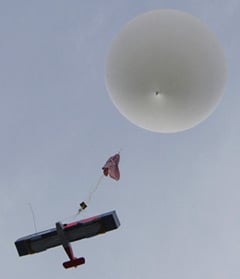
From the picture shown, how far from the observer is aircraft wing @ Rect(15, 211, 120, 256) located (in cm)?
→ 1293

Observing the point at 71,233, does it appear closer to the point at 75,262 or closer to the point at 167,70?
the point at 75,262

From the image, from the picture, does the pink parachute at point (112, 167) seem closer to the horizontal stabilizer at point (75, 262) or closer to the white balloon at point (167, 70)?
the white balloon at point (167, 70)

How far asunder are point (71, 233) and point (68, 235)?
0.09 m

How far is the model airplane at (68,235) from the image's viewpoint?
13.0 meters

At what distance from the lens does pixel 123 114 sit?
14000mm

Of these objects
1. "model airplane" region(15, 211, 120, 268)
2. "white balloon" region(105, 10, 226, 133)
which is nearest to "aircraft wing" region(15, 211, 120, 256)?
"model airplane" region(15, 211, 120, 268)

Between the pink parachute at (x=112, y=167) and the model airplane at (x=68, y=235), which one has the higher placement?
the pink parachute at (x=112, y=167)

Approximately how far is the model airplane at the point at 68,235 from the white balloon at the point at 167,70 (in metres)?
2.43

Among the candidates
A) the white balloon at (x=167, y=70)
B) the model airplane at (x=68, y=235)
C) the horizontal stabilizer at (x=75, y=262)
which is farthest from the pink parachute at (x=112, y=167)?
the horizontal stabilizer at (x=75, y=262)

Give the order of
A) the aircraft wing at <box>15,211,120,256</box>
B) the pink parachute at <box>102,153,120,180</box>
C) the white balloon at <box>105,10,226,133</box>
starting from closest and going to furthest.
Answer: the aircraft wing at <box>15,211,120,256</box>
the white balloon at <box>105,10,226,133</box>
the pink parachute at <box>102,153,120,180</box>

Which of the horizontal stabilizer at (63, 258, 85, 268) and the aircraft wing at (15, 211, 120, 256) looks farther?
the horizontal stabilizer at (63, 258, 85, 268)

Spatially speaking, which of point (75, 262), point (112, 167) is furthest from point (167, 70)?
point (75, 262)

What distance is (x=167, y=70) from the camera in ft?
42.8

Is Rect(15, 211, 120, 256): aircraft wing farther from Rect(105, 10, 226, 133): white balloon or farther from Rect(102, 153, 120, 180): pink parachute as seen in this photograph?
Rect(105, 10, 226, 133): white balloon
